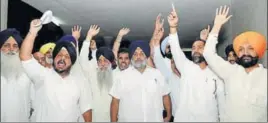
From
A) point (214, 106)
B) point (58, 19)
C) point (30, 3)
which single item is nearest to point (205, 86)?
point (214, 106)

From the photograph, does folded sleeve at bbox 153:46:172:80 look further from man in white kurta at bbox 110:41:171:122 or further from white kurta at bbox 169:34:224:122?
white kurta at bbox 169:34:224:122

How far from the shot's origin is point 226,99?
3.36 meters

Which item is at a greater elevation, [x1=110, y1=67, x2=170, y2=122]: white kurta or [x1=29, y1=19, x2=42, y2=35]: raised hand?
[x1=29, y1=19, x2=42, y2=35]: raised hand

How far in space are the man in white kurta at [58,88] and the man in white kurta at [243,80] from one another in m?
1.22

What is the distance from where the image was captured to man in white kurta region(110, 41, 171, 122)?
12.2 feet

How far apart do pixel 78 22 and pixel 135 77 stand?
458cm

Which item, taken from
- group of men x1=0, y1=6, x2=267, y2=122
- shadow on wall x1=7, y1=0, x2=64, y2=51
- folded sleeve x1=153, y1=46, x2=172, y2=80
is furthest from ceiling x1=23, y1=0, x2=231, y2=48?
group of men x1=0, y1=6, x2=267, y2=122

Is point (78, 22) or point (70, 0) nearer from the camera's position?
point (70, 0)

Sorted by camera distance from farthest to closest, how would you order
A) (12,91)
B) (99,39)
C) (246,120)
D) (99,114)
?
(99,39) < (99,114) < (12,91) < (246,120)

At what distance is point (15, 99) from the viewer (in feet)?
11.6

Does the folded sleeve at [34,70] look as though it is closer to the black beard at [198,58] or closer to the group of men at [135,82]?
the group of men at [135,82]

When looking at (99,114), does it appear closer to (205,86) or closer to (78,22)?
(205,86)

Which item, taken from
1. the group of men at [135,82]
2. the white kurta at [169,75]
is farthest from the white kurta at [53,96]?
the white kurta at [169,75]

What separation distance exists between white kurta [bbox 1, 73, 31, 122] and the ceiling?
2.94m
